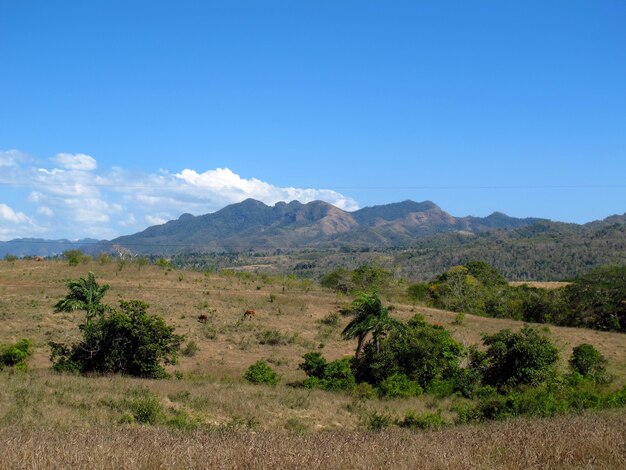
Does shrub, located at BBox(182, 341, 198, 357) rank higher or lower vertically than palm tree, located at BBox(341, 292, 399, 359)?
lower

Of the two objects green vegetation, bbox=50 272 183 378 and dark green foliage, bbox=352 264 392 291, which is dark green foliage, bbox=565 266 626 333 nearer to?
dark green foliage, bbox=352 264 392 291

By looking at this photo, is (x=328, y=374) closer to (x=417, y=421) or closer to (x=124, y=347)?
(x=124, y=347)

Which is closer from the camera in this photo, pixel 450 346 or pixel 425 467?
pixel 425 467

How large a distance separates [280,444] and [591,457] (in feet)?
10.9

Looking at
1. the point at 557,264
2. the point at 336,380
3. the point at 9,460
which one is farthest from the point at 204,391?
the point at 557,264

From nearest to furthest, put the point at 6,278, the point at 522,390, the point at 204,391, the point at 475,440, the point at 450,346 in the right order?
the point at 475,440 → the point at 204,391 → the point at 522,390 → the point at 450,346 → the point at 6,278

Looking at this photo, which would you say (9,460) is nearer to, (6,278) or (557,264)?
(6,278)

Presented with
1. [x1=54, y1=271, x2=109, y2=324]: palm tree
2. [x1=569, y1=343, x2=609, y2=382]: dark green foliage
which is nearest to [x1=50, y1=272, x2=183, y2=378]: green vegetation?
[x1=54, y1=271, x2=109, y2=324]: palm tree

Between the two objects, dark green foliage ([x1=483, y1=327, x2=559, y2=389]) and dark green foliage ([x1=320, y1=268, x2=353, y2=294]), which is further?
dark green foliage ([x1=320, y1=268, x2=353, y2=294])

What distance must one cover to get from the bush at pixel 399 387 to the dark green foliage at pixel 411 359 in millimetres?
920

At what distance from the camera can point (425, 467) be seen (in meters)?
5.59

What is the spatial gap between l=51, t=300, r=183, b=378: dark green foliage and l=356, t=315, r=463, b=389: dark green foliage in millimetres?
9339

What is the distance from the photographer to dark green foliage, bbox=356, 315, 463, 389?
91.0 feet

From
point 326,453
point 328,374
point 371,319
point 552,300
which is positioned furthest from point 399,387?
point 552,300
